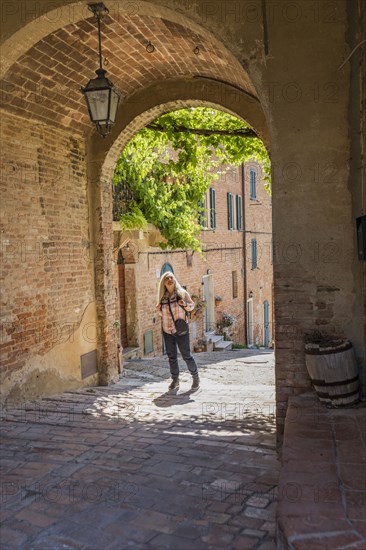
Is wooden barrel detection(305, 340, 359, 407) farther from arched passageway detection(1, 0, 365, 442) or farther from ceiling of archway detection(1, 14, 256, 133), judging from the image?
ceiling of archway detection(1, 14, 256, 133)

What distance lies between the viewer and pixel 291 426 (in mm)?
3975

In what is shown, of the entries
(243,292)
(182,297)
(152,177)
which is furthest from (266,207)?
(182,297)

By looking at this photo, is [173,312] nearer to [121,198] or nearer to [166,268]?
[121,198]

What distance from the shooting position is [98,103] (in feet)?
18.4

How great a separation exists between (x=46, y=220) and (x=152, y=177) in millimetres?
4575

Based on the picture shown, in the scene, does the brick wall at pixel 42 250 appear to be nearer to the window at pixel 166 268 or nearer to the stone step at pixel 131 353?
the stone step at pixel 131 353

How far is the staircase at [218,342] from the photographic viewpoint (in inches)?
633

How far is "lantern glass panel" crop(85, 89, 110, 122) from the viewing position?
18.2 ft

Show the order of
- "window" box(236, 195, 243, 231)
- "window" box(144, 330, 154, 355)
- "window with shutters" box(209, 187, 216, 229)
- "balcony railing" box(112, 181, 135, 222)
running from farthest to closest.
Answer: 1. "window" box(236, 195, 243, 231)
2. "window with shutters" box(209, 187, 216, 229)
3. "window" box(144, 330, 154, 355)
4. "balcony railing" box(112, 181, 135, 222)

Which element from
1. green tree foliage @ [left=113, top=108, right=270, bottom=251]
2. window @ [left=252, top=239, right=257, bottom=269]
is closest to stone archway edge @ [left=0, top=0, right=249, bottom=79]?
green tree foliage @ [left=113, top=108, right=270, bottom=251]

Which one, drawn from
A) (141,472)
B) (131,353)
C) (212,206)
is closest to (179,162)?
(131,353)

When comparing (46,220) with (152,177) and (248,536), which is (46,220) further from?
(248,536)

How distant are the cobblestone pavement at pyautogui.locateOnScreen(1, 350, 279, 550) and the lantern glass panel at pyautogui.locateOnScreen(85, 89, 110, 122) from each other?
350 cm

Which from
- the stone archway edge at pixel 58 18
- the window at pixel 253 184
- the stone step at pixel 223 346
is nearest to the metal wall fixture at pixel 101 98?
the stone archway edge at pixel 58 18
